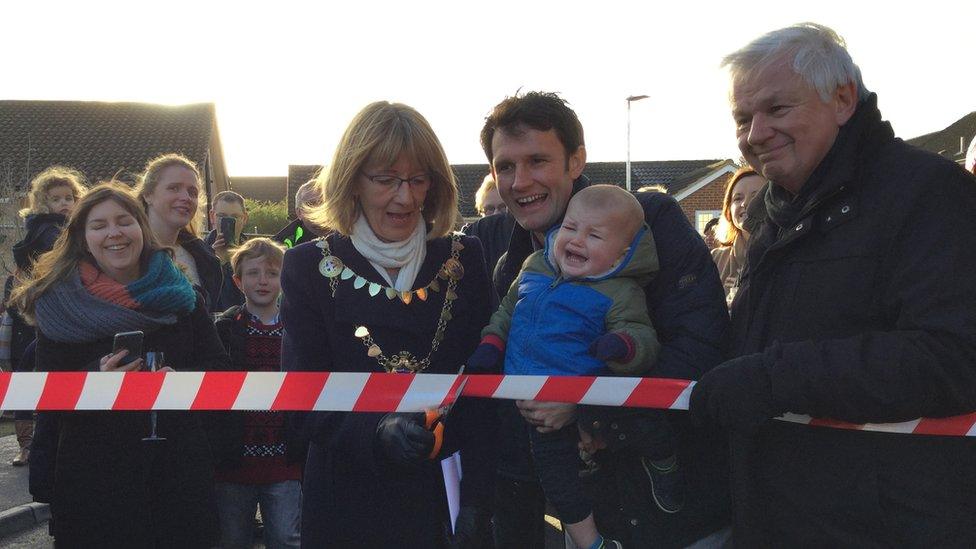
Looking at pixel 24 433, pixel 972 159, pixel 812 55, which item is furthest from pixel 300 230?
pixel 812 55

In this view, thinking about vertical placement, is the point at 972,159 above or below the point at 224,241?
above

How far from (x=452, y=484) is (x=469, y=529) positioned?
179 mm

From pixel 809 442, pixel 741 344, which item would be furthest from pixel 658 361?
pixel 809 442

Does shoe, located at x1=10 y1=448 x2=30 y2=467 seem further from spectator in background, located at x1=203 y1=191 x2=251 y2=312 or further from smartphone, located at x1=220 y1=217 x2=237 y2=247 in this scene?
smartphone, located at x1=220 y1=217 x2=237 y2=247

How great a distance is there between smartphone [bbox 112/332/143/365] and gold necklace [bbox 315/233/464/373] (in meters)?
1.24

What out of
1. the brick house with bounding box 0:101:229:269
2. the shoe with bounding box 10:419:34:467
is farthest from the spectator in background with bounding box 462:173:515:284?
the brick house with bounding box 0:101:229:269

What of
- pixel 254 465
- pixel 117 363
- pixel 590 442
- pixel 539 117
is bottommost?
pixel 254 465

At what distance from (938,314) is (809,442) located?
0.51 m

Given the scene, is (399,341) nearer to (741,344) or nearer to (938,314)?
(741,344)

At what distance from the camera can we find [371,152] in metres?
2.79

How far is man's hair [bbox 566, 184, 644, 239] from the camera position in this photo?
2.83 metres

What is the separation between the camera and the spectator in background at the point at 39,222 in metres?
5.90

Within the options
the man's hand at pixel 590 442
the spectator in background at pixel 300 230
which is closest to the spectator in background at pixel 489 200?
the spectator in background at pixel 300 230

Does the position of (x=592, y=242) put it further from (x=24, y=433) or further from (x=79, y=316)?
(x=24, y=433)
